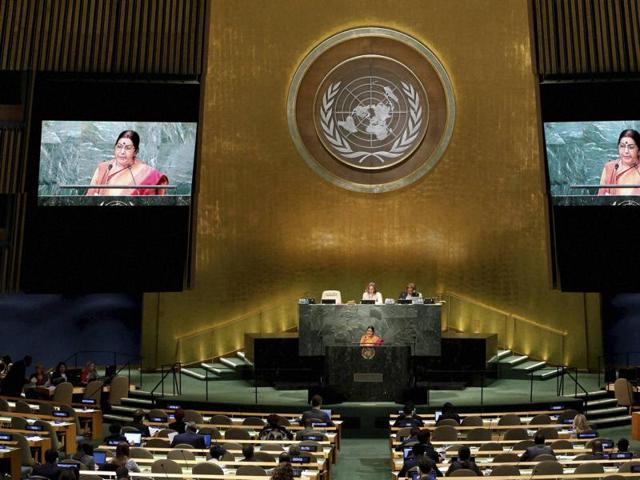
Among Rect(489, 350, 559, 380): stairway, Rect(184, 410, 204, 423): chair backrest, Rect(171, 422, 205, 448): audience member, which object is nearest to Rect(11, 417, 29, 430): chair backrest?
Rect(184, 410, 204, 423): chair backrest

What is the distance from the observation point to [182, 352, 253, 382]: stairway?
1881 cm

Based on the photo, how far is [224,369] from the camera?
1919 cm

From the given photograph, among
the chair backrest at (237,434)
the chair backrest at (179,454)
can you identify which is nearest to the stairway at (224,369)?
the chair backrest at (237,434)

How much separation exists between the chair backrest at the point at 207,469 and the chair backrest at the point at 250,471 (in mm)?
194

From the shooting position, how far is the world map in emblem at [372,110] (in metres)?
20.7

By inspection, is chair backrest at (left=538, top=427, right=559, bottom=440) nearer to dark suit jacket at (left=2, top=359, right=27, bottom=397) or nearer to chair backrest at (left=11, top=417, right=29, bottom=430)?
chair backrest at (left=11, top=417, right=29, bottom=430)

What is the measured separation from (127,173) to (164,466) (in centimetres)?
904

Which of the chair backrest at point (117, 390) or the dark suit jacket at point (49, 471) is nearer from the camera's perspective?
the dark suit jacket at point (49, 471)

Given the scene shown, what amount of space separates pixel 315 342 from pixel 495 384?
368 centimetres

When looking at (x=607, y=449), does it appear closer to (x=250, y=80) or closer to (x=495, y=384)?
(x=495, y=384)

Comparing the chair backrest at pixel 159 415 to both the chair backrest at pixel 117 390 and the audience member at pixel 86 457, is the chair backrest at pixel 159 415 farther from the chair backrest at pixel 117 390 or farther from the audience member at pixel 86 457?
the chair backrest at pixel 117 390

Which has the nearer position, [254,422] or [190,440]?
[190,440]

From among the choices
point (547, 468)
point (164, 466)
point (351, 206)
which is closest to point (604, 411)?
point (351, 206)

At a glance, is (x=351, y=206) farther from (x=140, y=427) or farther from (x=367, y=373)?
(x=140, y=427)
